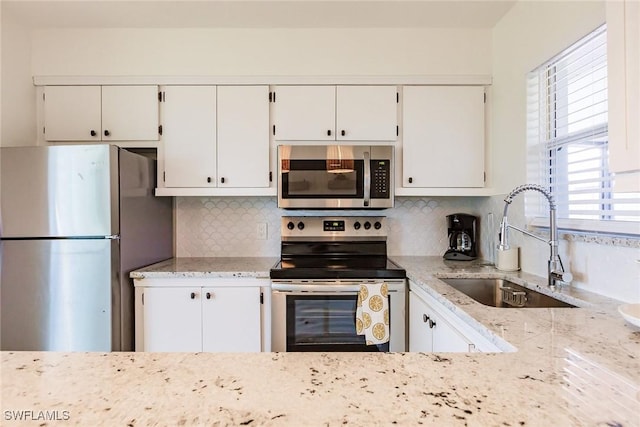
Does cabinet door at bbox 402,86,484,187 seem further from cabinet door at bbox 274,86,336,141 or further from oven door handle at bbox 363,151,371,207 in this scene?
cabinet door at bbox 274,86,336,141

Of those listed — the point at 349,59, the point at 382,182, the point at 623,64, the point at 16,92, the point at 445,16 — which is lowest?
the point at 382,182

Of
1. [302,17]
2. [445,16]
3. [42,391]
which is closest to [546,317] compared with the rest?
[42,391]

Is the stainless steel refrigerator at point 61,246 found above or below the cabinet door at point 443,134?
below

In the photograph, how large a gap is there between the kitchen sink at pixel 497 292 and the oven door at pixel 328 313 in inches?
13.7

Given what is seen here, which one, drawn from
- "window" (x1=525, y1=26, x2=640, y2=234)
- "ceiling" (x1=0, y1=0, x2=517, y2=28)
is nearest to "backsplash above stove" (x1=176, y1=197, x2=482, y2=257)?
"window" (x1=525, y1=26, x2=640, y2=234)

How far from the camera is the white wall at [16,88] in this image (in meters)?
2.27

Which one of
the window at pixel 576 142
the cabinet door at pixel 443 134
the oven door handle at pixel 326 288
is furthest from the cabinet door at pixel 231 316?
the window at pixel 576 142

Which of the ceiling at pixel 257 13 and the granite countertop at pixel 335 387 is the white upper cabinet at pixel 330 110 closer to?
the ceiling at pixel 257 13

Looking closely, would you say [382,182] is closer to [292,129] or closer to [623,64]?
[292,129]

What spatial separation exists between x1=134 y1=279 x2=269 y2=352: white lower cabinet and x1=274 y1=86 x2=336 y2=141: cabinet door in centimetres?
104

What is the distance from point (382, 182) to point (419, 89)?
690 millimetres

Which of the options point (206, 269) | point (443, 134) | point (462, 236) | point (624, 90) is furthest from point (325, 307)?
point (624, 90)

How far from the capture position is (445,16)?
2.31 meters

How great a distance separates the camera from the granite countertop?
0.57 metres
